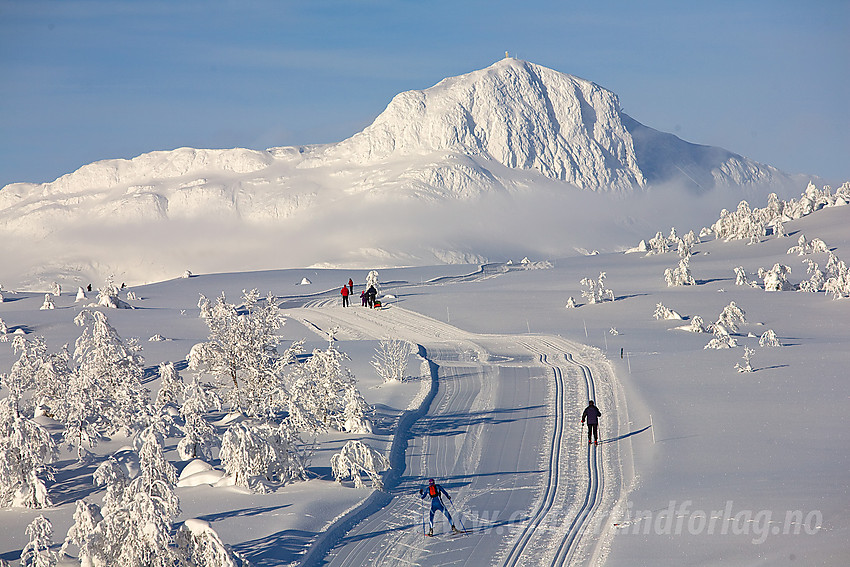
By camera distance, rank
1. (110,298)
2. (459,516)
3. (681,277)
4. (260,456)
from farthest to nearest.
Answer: (681,277) < (110,298) < (260,456) < (459,516)

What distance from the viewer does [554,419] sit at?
20.1 m

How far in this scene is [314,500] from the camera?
14.1 m

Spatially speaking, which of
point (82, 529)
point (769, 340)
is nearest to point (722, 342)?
point (769, 340)

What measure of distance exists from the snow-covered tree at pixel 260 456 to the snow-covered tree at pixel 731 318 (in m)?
23.4

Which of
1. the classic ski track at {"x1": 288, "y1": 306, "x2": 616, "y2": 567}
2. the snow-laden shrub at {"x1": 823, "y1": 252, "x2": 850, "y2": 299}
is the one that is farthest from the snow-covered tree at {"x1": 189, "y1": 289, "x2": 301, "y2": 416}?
the snow-laden shrub at {"x1": 823, "y1": 252, "x2": 850, "y2": 299}

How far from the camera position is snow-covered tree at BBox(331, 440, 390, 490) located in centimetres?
1491

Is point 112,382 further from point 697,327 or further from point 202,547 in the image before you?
point 697,327

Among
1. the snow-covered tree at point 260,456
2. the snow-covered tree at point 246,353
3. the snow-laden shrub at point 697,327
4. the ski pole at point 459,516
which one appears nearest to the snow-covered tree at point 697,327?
the snow-laden shrub at point 697,327

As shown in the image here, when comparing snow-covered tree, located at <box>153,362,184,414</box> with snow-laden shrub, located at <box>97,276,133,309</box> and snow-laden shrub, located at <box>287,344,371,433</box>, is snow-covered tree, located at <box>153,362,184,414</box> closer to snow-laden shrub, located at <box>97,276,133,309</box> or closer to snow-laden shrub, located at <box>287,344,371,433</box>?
snow-laden shrub, located at <box>287,344,371,433</box>

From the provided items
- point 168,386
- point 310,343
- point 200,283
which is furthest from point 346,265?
point 168,386

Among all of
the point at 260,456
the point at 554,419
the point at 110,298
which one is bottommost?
the point at 554,419

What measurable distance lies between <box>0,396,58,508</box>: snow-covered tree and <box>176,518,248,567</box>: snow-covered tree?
5.63 meters

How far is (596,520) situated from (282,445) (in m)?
5.90

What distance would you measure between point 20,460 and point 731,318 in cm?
2806
